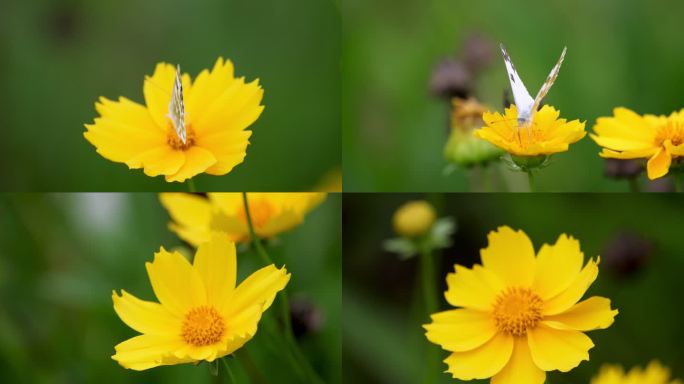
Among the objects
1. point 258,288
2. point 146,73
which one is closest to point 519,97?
point 258,288

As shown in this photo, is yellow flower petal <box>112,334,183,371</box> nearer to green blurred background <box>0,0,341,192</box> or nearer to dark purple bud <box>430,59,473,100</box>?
green blurred background <box>0,0,341,192</box>

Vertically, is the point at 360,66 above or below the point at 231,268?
above

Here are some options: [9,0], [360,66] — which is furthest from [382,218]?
[9,0]

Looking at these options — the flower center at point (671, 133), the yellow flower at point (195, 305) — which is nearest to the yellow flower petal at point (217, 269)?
the yellow flower at point (195, 305)

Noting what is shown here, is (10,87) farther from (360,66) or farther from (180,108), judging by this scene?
(180,108)

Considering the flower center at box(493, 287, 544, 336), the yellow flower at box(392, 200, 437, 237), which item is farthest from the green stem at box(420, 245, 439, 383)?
the flower center at box(493, 287, 544, 336)

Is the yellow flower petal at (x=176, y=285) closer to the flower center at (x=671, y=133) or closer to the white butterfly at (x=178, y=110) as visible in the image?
the white butterfly at (x=178, y=110)
